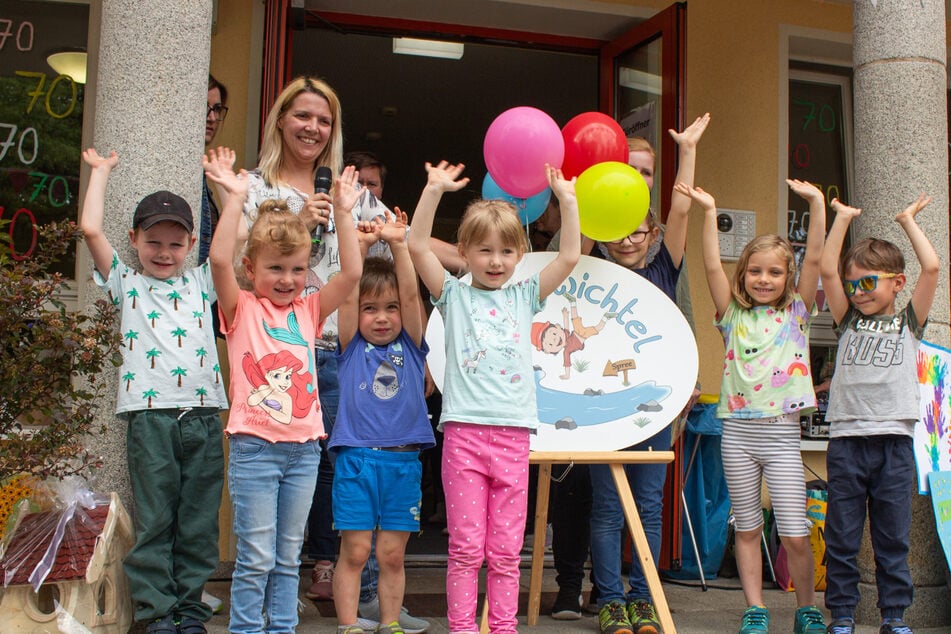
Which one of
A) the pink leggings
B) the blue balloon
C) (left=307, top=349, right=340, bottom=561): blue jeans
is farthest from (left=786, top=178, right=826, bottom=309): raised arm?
(left=307, top=349, right=340, bottom=561): blue jeans

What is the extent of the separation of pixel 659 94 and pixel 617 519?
243cm

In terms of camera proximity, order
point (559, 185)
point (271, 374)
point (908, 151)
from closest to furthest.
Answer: point (271, 374), point (559, 185), point (908, 151)

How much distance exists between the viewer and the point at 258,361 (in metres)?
3.06

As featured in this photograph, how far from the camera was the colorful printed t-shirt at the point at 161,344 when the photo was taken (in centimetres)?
314

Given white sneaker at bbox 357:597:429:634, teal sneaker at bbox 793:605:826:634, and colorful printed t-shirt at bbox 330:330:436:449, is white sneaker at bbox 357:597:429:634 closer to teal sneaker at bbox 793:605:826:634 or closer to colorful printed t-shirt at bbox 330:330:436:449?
colorful printed t-shirt at bbox 330:330:436:449

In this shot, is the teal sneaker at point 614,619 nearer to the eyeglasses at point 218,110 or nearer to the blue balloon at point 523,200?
the blue balloon at point 523,200

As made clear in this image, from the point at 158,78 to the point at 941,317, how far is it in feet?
10.7

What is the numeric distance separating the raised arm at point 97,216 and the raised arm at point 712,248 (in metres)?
2.03

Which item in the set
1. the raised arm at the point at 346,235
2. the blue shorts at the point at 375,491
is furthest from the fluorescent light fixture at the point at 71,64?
the blue shorts at the point at 375,491

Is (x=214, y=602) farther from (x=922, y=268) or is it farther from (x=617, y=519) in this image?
(x=922, y=268)

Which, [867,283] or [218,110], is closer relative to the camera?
[867,283]

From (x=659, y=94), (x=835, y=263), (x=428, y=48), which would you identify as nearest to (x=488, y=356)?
(x=835, y=263)

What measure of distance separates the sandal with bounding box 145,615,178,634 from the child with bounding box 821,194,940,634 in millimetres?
2356

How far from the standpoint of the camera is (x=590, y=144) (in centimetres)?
368
